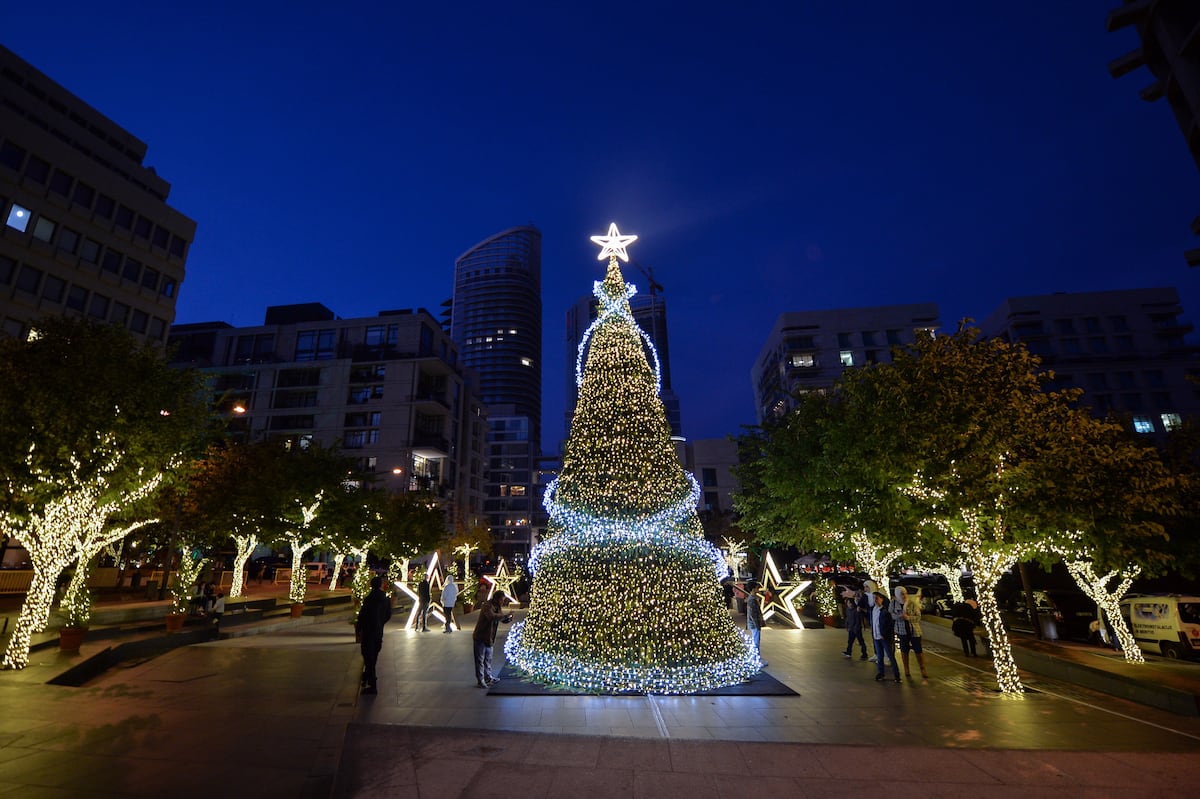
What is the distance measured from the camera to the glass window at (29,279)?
29.1 m

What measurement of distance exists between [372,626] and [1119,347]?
84045 mm

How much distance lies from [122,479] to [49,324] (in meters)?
5.10

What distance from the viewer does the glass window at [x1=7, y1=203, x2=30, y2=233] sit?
28748 mm

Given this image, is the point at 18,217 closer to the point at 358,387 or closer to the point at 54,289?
the point at 54,289

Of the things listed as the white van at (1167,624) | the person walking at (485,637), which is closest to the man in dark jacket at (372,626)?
the person walking at (485,637)

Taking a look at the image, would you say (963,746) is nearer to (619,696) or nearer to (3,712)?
(619,696)

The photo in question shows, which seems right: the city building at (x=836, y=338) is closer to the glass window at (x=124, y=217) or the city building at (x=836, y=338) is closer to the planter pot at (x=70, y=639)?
the glass window at (x=124, y=217)

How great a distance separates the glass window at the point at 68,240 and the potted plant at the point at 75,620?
29127mm

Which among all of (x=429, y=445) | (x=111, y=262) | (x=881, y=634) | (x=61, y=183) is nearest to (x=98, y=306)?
(x=111, y=262)

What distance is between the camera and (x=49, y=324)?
1374 cm

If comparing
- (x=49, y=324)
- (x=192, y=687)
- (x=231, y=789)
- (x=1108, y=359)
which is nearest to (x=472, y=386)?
(x=49, y=324)

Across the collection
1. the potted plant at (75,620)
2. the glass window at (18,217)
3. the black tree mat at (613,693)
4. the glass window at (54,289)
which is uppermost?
the glass window at (18,217)

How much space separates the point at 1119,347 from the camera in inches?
2502

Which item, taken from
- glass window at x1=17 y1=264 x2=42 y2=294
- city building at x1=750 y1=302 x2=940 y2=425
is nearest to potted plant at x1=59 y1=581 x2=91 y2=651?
glass window at x1=17 y1=264 x2=42 y2=294
